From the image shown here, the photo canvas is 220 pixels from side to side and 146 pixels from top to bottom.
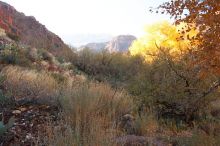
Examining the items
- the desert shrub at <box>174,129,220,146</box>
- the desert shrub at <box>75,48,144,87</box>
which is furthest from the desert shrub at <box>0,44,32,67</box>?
the desert shrub at <box>174,129,220,146</box>

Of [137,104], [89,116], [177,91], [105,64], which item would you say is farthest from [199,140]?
[105,64]

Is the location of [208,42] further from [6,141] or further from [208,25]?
[6,141]

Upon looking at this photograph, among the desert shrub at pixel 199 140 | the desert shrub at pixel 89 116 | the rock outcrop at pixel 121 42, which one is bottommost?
the desert shrub at pixel 199 140

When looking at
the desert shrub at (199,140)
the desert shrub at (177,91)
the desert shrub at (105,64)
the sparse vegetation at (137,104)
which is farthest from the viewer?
the desert shrub at (105,64)

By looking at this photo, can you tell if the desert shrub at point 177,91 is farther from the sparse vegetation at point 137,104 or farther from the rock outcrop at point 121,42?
the rock outcrop at point 121,42

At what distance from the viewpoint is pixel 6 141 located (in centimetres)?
680

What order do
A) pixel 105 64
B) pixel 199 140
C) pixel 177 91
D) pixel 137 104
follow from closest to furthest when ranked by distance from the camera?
1. pixel 199 140
2. pixel 137 104
3. pixel 177 91
4. pixel 105 64

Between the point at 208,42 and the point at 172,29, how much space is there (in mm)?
34215

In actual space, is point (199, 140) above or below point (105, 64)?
below

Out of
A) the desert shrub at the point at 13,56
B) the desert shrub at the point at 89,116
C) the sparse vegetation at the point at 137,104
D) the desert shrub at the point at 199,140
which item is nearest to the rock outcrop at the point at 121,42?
the desert shrub at the point at 13,56

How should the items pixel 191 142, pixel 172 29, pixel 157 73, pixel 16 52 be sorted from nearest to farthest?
pixel 191 142
pixel 157 73
pixel 16 52
pixel 172 29

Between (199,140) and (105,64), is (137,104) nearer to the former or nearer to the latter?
(199,140)

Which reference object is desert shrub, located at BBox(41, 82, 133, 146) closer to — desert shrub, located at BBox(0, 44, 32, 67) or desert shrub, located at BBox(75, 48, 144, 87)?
desert shrub, located at BBox(0, 44, 32, 67)

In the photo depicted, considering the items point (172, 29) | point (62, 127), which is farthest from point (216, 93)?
point (172, 29)
